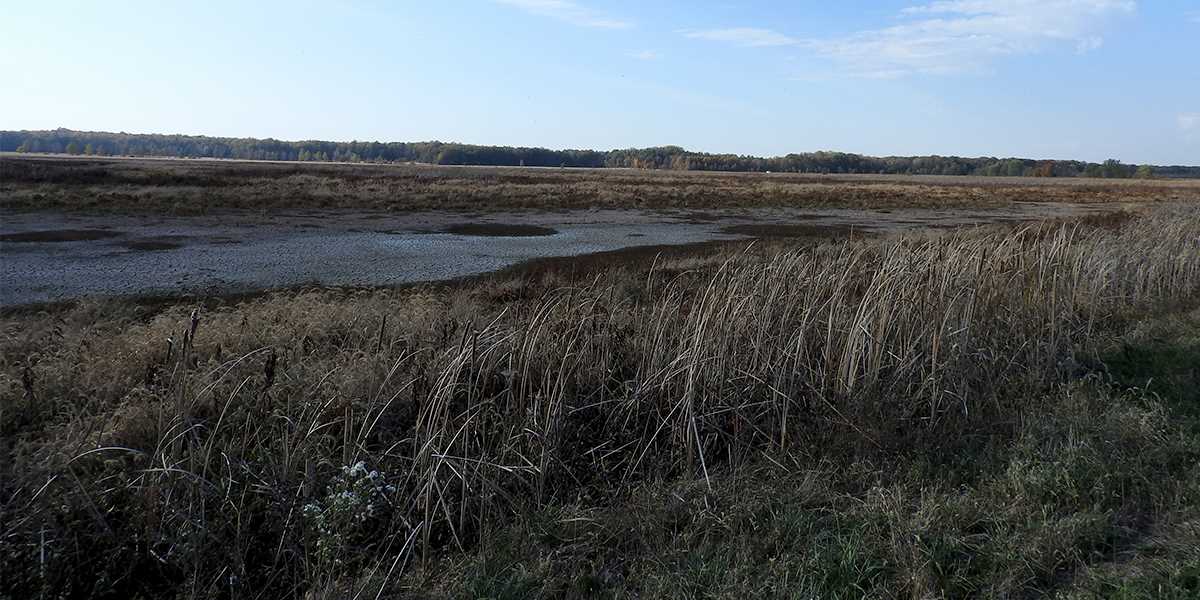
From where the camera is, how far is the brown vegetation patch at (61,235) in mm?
21641

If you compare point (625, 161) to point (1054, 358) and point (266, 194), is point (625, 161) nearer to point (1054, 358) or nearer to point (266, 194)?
point (266, 194)

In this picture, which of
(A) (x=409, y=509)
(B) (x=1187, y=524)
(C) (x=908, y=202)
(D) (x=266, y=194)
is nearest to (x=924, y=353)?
(B) (x=1187, y=524)

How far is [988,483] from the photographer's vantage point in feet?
15.2

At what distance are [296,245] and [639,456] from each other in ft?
64.2

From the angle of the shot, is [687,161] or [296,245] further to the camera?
[687,161]

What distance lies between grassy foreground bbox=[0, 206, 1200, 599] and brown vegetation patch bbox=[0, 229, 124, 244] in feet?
55.4

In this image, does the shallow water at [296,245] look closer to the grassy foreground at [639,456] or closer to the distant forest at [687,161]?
the grassy foreground at [639,456]

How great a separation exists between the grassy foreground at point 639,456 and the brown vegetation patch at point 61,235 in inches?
665

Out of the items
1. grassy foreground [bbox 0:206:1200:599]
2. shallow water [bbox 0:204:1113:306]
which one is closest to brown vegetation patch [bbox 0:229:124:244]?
shallow water [bbox 0:204:1113:306]

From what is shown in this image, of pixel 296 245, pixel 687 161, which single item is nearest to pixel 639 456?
pixel 296 245

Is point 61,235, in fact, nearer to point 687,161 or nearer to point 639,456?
point 639,456

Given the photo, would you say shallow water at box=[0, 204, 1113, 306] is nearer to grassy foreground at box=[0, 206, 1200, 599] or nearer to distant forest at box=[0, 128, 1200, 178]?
grassy foreground at box=[0, 206, 1200, 599]

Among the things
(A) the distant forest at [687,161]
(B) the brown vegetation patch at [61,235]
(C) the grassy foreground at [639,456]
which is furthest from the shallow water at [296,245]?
(A) the distant forest at [687,161]

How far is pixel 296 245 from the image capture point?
22.4 meters
